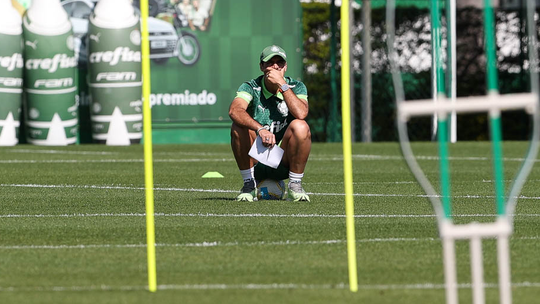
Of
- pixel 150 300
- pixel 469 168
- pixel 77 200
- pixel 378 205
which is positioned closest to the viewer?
pixel 150 300

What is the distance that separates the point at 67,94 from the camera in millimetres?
18156

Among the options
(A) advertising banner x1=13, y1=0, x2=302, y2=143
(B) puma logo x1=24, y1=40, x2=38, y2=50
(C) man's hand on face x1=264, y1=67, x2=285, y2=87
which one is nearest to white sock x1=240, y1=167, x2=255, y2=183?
(C) man's hand on face x1=264, y1=67, x2=285, y2=87

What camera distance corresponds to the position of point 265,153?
809 centimetres

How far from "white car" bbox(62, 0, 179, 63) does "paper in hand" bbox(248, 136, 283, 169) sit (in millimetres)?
10913

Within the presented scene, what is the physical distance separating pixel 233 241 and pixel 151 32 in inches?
525

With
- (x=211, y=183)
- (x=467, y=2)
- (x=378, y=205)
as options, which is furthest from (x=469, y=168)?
(x=467, y=2)

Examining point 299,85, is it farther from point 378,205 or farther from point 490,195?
point 490,195

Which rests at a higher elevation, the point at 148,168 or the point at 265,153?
the point at 148,168

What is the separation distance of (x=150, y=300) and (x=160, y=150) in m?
12.3

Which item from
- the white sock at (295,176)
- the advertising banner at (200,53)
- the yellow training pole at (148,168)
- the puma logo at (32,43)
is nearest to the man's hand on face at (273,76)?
the white sock at (295,176)

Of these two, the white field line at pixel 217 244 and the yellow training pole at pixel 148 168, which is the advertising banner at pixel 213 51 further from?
the yellow training pole at pixel 148 168

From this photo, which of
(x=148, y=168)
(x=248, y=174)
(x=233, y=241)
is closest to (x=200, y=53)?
(x=248, y=174)

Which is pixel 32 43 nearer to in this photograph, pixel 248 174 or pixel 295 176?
pixel 248 174

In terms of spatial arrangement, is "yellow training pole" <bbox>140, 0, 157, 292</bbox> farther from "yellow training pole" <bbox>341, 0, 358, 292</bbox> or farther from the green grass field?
"yellow training pole" <bbox>341, 0, 358, 292</bbox>
